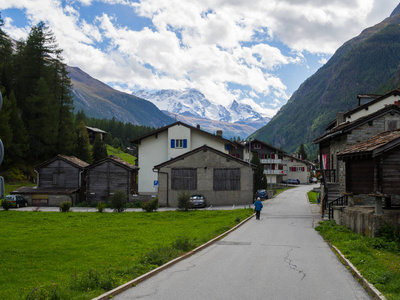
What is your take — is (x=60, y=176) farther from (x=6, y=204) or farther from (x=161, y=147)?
(x=161, y=147)

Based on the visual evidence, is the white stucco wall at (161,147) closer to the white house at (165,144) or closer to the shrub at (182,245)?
the white house at (165,144)

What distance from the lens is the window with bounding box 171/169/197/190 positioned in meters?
45.7

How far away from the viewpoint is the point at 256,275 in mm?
11812

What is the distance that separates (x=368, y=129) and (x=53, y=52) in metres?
69.2

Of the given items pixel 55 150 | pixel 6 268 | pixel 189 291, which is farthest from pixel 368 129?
pixel 55 150

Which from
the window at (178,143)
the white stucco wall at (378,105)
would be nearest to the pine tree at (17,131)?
the window at (178,143)

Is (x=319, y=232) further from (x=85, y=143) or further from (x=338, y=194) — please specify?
(x=85, y=143)

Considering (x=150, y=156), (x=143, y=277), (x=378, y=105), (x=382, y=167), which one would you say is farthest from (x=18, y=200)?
(x=378, y=105)

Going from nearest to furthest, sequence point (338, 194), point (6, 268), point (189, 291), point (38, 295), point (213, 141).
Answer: point (38, 295)
point (189, 291)
point (6, 268)
point (338, 194)
point (213, 141)

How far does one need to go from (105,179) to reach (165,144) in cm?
1269

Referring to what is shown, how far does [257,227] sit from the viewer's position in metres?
26.2

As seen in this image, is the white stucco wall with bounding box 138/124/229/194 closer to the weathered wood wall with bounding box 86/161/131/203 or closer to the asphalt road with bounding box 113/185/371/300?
the weathered wood wall with bounding box 86/161/131/203

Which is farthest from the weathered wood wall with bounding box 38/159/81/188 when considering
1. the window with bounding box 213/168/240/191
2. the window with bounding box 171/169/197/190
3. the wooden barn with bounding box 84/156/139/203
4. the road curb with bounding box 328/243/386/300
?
the road curb with bounding box 328/243/386/300

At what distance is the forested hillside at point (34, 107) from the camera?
6594 centimetres
